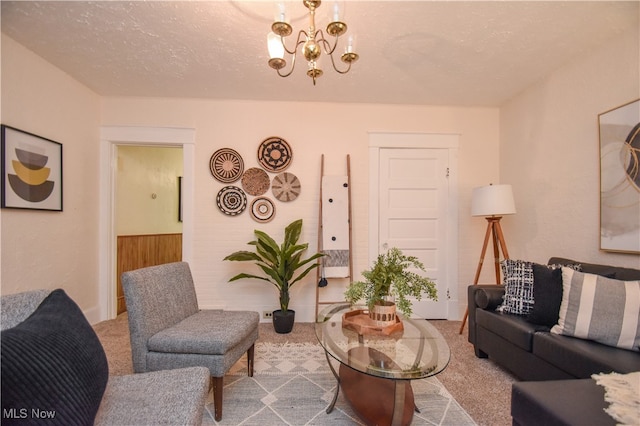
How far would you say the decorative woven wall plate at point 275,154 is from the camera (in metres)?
3.30

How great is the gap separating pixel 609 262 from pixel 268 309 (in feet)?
10.0

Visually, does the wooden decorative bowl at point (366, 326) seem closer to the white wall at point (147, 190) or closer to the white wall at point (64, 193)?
the white wall at point (64, 193)

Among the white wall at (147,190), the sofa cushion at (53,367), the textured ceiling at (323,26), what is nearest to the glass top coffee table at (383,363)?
the sofa cushion at (53,367)

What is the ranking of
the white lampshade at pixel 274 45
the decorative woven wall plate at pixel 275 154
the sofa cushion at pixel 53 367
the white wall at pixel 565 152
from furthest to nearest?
the decorative woven wall plate at pixel 275 154, the white wall at pixel 565 152, the white lampshade at pixel 274 45, the sofa cushion at pixel 53 367

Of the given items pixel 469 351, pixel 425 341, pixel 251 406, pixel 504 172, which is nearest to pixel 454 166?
pixel 504 172

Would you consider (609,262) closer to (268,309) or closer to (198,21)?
(268,309)

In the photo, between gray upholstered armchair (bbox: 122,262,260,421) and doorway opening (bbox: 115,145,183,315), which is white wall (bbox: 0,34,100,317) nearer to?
doorway opening (bbox: 115,145,183,315)

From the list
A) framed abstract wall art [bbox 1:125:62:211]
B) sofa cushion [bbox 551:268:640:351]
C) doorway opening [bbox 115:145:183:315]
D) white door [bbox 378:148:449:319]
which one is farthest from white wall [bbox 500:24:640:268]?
framed abstract wall art [bbox 1:125:62:211]

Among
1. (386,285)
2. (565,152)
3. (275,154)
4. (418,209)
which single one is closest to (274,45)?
(386,285)

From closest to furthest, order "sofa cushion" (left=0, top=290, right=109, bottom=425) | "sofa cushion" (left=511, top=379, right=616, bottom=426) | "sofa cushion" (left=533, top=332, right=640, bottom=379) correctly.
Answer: "sofa cushion" (left=0, top=290, right=109, bottom=425)
"sofa cushion" (left=511, top=379, right=616, bottom=426)
"sofa cushion" (left=533, top=332, right=640, bottom=379)

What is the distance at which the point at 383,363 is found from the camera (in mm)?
1342

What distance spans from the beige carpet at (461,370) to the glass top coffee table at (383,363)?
48cm

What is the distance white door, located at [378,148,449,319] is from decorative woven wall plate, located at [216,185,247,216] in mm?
1610

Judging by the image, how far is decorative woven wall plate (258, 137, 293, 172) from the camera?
330cm
